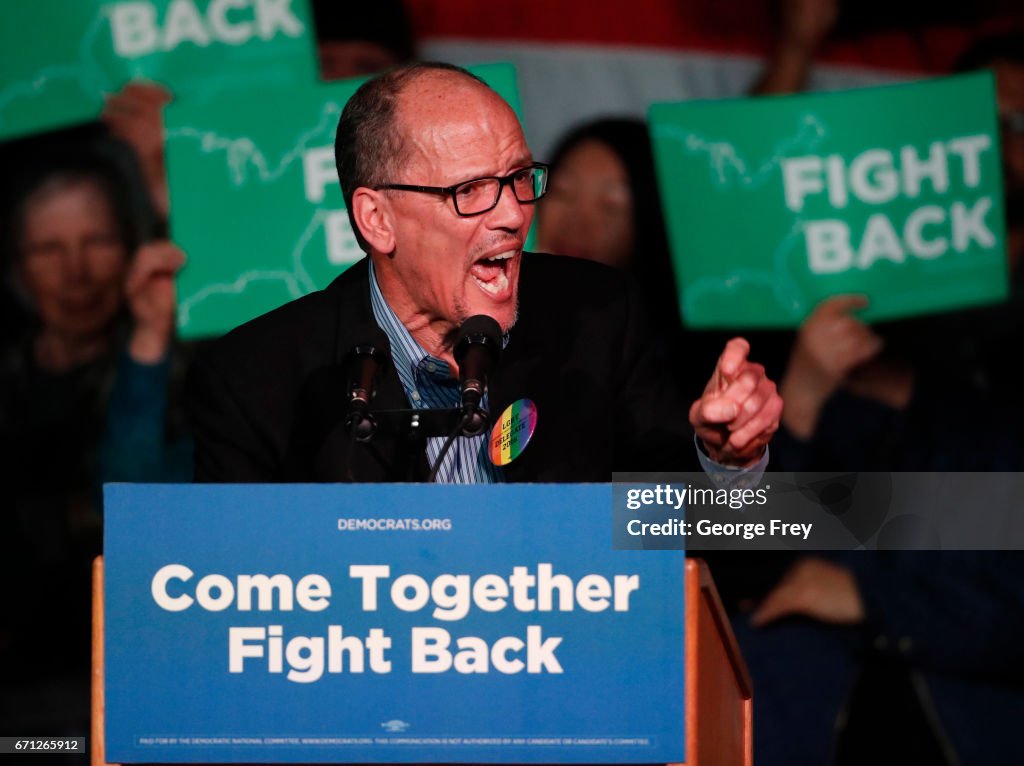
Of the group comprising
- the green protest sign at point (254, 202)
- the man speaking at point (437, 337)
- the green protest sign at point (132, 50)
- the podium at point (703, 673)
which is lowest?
the podium at point (703, 673)

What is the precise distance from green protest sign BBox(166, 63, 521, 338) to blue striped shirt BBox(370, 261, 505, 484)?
0.90 metres

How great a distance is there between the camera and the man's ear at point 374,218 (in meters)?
2.31

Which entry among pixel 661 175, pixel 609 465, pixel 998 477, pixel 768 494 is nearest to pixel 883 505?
pixel 998 477

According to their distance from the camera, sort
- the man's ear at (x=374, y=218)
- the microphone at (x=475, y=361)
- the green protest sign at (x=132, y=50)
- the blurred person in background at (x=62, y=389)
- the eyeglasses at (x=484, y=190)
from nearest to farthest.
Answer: the microphone at (x=475, y=361), the eyeglasses at (x=484, y=190), the man's ear at (x=374, y=218), the green protest sign at (x=132, y=50), the blurred person in background at (x=62, y=389)

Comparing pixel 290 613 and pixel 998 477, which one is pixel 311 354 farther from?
pixel 998 477

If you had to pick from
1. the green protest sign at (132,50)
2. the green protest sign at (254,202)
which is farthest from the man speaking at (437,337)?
the green protest sign at (132,50)

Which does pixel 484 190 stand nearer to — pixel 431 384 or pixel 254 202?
pixel 431 384

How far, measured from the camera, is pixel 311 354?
91.0 inches

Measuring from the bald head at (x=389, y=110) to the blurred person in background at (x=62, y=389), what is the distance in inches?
61.1

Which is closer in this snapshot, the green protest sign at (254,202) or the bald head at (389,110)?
the bald head at (389,110)

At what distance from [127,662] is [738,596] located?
7.03 ft

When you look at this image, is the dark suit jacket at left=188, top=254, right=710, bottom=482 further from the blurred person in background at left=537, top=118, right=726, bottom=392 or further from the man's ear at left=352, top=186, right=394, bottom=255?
the blurred person in background at left=537, top=118, right=726, bottom=392

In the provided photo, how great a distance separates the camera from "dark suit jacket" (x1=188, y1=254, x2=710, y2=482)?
2240 millimetres

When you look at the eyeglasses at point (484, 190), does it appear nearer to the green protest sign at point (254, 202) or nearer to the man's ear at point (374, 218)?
the man's ear at point (374, 218)
